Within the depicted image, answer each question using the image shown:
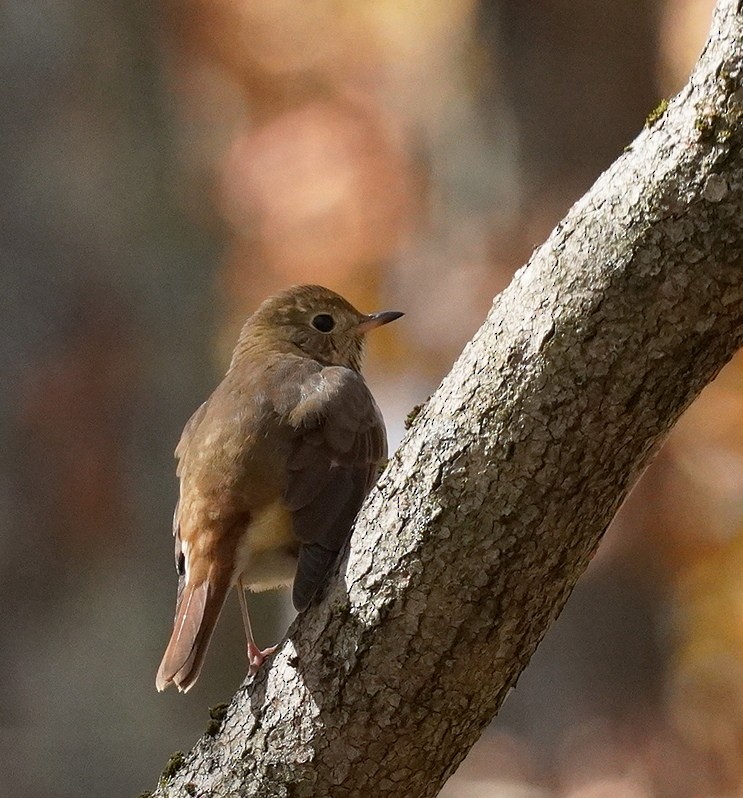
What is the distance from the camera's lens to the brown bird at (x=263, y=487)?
11.0 feet

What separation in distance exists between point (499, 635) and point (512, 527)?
0.91 ft

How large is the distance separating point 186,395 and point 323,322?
1.27 m

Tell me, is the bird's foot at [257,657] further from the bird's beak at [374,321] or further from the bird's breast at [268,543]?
the bird's beak at [374,321]

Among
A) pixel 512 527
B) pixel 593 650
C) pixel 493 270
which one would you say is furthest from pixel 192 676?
pixel 493 270

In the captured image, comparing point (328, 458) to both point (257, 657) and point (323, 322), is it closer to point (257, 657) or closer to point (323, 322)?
point (257, 657)

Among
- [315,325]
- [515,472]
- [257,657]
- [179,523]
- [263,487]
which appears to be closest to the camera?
[515,472]

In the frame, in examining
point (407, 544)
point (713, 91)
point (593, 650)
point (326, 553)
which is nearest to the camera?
point (713, 91)

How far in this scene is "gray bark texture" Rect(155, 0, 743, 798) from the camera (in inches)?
90.7

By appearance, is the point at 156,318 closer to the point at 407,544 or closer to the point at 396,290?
the point at 396,290

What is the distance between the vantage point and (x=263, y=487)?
138 inches

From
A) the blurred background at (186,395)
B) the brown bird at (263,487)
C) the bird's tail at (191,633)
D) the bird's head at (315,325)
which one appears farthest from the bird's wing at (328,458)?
the blurred background at (186,395)

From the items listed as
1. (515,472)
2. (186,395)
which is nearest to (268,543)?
(515,472)

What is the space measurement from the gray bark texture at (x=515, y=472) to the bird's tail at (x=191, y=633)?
1.23 feet

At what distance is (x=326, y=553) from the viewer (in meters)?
3.14
